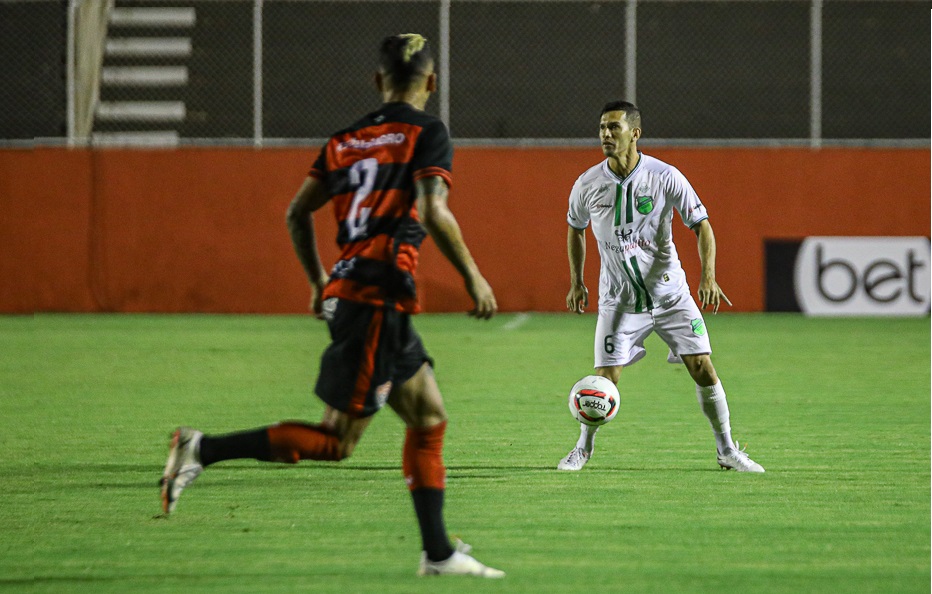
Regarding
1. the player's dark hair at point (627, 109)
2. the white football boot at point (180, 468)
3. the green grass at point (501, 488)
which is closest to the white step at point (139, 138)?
the green grass at point (501, 488)

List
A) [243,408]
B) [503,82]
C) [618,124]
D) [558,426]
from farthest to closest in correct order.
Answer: [503,82] → [243,408] → [558,426] → [618,124]

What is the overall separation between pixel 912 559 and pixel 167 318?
1440 centimetres

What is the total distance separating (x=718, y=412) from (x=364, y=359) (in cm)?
300

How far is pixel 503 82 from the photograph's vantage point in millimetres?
20734

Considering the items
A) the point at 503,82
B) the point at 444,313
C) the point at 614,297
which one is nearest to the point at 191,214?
the point at 444,313

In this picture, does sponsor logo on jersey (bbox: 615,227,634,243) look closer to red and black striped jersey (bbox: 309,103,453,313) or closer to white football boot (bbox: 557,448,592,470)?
white football boot (bbox: 557,448,592,470)

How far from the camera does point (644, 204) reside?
A: 284 inches

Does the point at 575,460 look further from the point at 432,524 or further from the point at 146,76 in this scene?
the point at 146,76

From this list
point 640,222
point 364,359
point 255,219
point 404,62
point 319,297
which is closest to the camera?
point 364,359

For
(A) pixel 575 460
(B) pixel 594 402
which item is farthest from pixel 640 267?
(A) pixel 575 460

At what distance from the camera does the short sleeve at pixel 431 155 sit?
4598 mm

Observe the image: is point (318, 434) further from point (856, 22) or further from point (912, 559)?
point (856, 22)

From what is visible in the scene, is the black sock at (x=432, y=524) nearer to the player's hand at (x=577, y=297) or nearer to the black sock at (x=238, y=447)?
the black sock at (x=238, y=447)

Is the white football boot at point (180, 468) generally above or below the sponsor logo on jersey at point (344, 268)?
below
